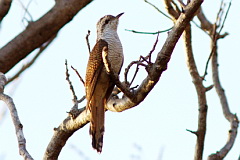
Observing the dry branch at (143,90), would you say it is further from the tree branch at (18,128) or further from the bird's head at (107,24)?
the bird's head at (107,24)

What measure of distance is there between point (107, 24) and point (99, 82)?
117cm

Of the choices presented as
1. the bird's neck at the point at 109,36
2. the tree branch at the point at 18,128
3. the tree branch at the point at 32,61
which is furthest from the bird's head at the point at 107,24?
the tree branch at the point at 18,128

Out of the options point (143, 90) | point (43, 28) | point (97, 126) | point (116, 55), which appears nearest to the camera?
point (143, 90)

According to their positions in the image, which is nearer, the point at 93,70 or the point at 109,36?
the point at 93,70

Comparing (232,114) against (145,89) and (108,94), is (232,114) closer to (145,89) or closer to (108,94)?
(108,94)

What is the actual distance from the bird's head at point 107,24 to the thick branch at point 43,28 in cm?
71

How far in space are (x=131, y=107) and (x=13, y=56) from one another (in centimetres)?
292

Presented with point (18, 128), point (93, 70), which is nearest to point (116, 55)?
point (93, 70)

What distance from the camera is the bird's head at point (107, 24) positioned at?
6104mm

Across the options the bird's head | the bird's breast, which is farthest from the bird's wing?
the bird's head

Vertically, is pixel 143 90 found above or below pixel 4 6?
below

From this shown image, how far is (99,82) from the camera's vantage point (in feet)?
17.4

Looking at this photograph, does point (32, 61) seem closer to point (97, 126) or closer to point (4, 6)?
point (4, 6)

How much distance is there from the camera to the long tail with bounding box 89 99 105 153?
190 inches
